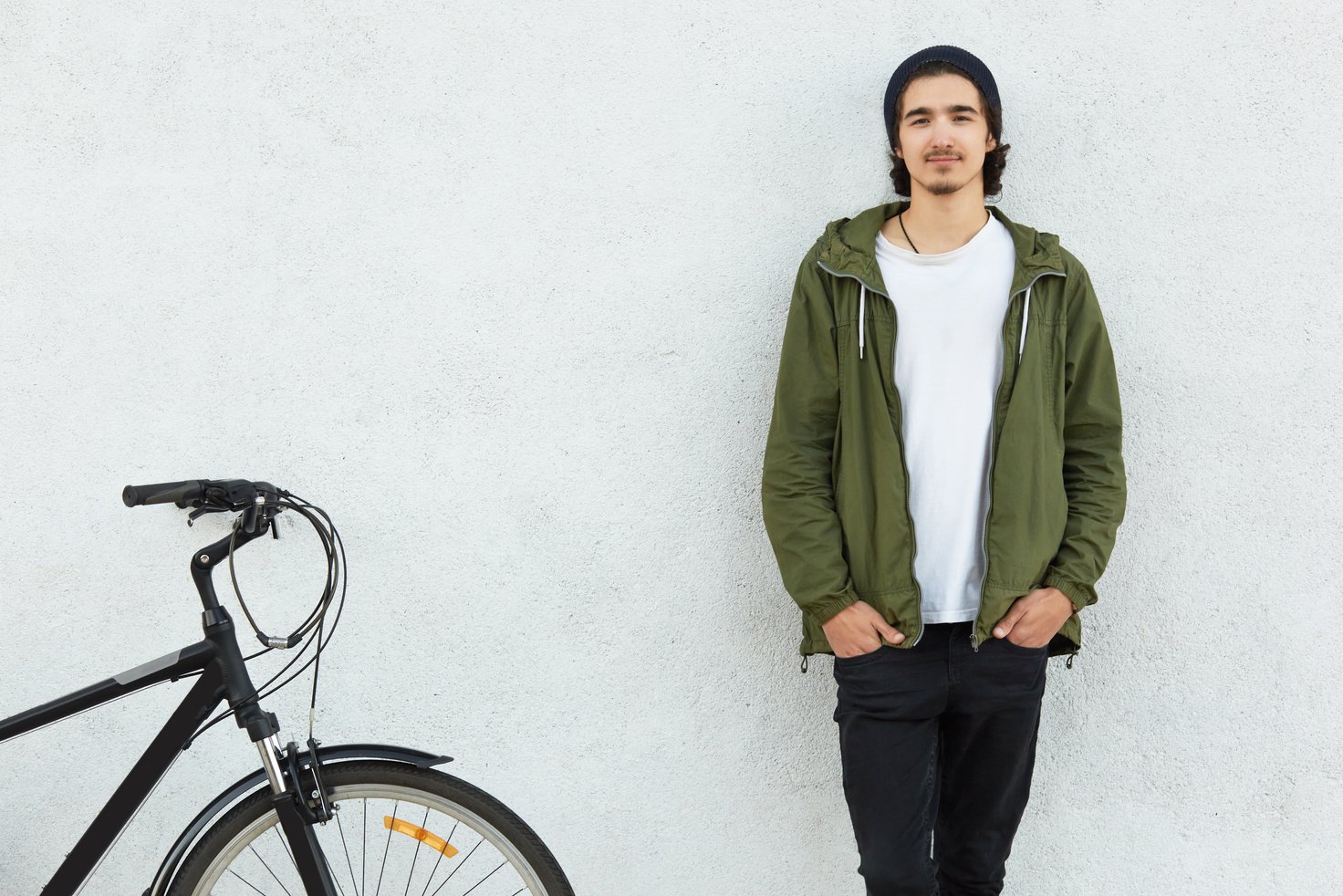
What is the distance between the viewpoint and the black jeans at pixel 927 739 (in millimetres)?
2090

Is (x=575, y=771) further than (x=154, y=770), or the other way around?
(x=575, y=771)

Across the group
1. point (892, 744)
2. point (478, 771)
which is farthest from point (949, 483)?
point (478, 771)

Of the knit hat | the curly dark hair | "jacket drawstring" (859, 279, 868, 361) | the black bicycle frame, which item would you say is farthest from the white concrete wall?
the black bicycle frame

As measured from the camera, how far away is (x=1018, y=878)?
2598mm

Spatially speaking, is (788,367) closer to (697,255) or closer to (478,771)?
(697,255)

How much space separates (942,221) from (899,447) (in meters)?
0.49

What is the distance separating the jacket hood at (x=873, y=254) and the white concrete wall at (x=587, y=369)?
25cm

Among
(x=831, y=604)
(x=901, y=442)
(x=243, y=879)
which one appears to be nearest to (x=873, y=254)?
(x=901, y=442)

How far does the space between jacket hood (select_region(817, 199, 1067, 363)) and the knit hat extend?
0.23m

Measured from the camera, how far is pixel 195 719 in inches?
78.4

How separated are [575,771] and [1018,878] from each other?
1155mm

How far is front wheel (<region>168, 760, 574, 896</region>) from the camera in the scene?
6.59ft

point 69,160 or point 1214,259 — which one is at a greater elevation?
point 69,160

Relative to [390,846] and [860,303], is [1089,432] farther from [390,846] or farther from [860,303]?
[390,846]
